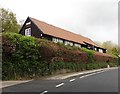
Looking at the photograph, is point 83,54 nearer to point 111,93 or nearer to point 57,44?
point 57,44

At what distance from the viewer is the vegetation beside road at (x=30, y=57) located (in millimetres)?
21766

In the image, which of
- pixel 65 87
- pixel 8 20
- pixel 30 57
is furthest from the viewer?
pixel 8 20

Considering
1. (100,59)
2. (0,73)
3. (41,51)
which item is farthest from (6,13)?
(0,73)

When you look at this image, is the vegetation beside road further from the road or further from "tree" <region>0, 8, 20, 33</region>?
"tree" <region>0, 8, 20, 33</region>

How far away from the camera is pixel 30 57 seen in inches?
926

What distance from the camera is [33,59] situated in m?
23.8

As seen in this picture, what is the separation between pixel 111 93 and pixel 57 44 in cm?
1689

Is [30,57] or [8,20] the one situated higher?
[8,20]

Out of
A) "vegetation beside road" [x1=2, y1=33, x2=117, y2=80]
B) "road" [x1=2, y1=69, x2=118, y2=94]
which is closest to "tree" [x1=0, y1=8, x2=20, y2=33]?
"vegetation beside road" [x1=2, y1=33, x2=117, y2=80]

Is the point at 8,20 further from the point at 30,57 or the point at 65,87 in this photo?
the point at 65,87

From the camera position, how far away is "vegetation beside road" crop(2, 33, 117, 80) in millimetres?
21766

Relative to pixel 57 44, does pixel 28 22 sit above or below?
above

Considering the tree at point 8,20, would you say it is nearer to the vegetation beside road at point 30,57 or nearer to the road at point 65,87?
the vegetation beside road at point 30,57

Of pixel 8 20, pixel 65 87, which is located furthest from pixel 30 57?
pixel 8 20
